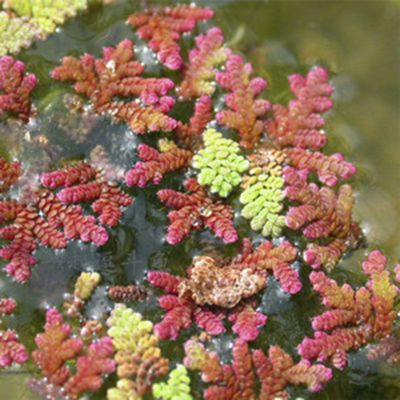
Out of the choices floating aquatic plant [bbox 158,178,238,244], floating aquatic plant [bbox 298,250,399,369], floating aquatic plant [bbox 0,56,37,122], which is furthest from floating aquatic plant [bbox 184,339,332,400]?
floating aquatic plant [bbox 0,56,37,122]

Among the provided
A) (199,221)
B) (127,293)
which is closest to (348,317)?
(199,221)

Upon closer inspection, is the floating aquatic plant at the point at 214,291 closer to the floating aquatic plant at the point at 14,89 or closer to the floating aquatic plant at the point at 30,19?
the floating aquatic plant at the point at 14,89

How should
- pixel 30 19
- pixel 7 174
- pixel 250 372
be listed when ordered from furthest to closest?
pixel 30 19, pixel 7 174, pixel 250 372

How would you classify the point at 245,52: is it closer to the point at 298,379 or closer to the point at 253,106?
the point at 253,106

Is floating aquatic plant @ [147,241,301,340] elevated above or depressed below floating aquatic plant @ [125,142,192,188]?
below

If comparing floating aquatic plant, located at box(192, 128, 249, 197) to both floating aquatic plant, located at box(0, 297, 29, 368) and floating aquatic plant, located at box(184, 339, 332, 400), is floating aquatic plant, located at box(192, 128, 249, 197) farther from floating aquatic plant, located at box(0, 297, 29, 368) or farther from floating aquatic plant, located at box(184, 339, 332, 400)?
floating aquatic plant, located at box(0, 297, 29, 368)

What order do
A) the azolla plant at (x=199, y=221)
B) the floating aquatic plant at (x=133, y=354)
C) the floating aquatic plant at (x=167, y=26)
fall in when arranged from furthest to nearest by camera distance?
the floating aquatic plant at (x=167, y=26) → the azolla plant at (x=199, y=221) → the floating aquatic plant at (x=133, y=354)

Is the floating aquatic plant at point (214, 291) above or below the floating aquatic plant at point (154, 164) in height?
below

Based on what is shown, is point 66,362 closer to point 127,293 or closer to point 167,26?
point 127,293

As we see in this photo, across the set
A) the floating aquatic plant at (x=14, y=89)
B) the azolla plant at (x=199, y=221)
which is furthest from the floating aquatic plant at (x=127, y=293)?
the floating aquatic plant at (x=14, y=89)
